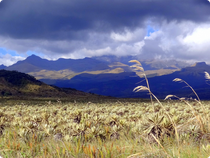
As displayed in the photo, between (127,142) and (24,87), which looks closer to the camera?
(127,142)

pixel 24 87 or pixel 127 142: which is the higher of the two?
pixel 24 87

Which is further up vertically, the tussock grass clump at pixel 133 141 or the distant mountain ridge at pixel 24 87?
the distant mountain ridge at pixel 24 87

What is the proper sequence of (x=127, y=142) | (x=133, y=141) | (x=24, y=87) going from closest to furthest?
(x=127, y=142), (x=133, y=141), (x=24, y=87)

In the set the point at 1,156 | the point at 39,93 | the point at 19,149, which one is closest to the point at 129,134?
the point at 19,149

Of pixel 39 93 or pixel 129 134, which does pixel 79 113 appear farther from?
pixel 39 93

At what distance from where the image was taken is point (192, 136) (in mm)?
5703

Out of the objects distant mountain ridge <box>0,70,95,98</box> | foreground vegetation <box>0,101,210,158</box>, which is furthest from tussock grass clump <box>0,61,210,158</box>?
distant mountain ridge <box>0,70,95,98</box>

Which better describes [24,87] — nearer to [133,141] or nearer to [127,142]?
[133,141]

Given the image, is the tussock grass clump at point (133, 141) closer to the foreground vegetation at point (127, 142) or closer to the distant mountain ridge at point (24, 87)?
the foreground vegetation at point (127, 142)

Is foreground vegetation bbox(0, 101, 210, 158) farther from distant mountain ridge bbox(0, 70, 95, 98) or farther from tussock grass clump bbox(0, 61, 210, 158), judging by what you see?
distant mountain ridge bbox(0, 70, 95, 98)

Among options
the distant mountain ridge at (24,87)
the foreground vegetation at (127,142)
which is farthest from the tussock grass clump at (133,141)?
the distant mountain ridge at (24,87)

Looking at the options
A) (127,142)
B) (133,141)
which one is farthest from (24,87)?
(127,142)

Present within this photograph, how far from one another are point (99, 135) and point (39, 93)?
72.9 metres

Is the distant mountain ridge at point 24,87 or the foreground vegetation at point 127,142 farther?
the distant mountain ridge at point 24,87
